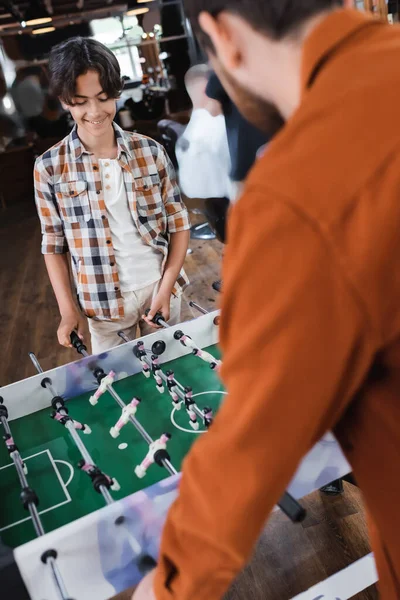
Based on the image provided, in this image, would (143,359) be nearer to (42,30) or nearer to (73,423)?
(73,423)

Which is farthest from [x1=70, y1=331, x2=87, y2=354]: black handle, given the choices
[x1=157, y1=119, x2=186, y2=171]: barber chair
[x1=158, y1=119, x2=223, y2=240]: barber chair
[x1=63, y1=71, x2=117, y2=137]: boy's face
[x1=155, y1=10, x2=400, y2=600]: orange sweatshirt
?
[x1=157, y1=119, x2=186, y2=171]: barber chair

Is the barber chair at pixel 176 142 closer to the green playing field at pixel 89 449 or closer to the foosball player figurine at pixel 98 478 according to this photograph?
the green playing field at pixel 89 449

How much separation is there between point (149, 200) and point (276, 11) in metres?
1.57

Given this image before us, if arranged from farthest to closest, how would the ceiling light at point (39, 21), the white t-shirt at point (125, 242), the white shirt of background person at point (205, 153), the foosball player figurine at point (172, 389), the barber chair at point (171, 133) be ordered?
the ceiling light at point (39, 21), the barber chair at point (171, 133), the white shirt of background person at point (205, 153), the white t-shirt at point (125, 242), the foosball player figurine at point (172, 389)

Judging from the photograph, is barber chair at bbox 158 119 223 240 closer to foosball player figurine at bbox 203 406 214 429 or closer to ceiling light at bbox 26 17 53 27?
ceiling light at bbox 26 17 53 27

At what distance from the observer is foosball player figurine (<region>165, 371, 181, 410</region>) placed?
5.28ft

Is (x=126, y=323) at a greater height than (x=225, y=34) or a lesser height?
lesser

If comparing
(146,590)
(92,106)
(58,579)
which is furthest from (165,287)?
(146,590)

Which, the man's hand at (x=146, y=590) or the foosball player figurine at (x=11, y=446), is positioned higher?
the man's hand at (x=146, y=590)

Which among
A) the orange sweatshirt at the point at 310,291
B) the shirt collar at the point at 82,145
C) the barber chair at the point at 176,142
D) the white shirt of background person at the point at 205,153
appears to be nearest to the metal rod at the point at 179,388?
the shirt collar at the point at 82,145

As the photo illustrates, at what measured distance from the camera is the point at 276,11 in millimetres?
592

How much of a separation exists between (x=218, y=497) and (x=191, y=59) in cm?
804

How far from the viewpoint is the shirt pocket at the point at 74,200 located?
2039mm

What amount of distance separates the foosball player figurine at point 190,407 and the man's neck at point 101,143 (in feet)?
3.19
